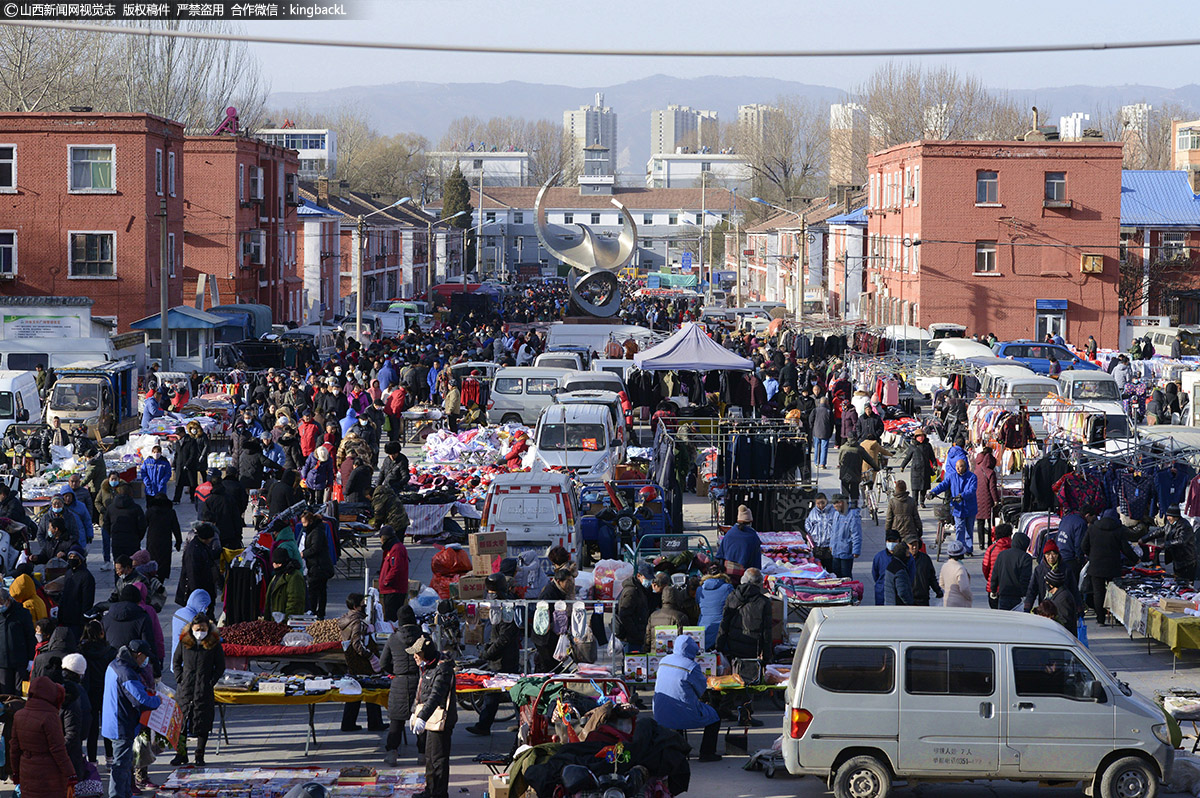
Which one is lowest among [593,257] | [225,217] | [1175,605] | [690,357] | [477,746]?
[477,746]

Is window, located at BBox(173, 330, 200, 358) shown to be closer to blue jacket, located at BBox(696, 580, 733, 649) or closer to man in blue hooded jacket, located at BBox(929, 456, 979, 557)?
man in blue hooded jacket, located at BBox(929, 456, 979, 557)

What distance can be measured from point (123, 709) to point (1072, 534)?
421 inches

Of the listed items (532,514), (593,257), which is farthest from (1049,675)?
(593,257)

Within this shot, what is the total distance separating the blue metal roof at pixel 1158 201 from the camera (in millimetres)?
55781

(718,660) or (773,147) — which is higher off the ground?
(773,147)

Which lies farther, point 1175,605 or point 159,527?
point 159,527

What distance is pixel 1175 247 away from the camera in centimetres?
5569

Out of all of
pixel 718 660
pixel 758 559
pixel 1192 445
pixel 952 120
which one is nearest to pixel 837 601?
pixel 758 559

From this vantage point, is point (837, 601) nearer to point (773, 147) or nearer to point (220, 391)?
point (220, 391)

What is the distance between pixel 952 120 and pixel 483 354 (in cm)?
5257

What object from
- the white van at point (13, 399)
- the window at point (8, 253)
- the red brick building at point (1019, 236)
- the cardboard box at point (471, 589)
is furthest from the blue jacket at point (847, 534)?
the window at point (8, 253)

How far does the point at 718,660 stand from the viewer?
40.1ft

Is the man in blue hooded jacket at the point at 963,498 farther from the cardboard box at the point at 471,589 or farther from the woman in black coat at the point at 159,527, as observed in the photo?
the woman in black coat at the point at 159,527

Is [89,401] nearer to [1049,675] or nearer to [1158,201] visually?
[1049,675]
